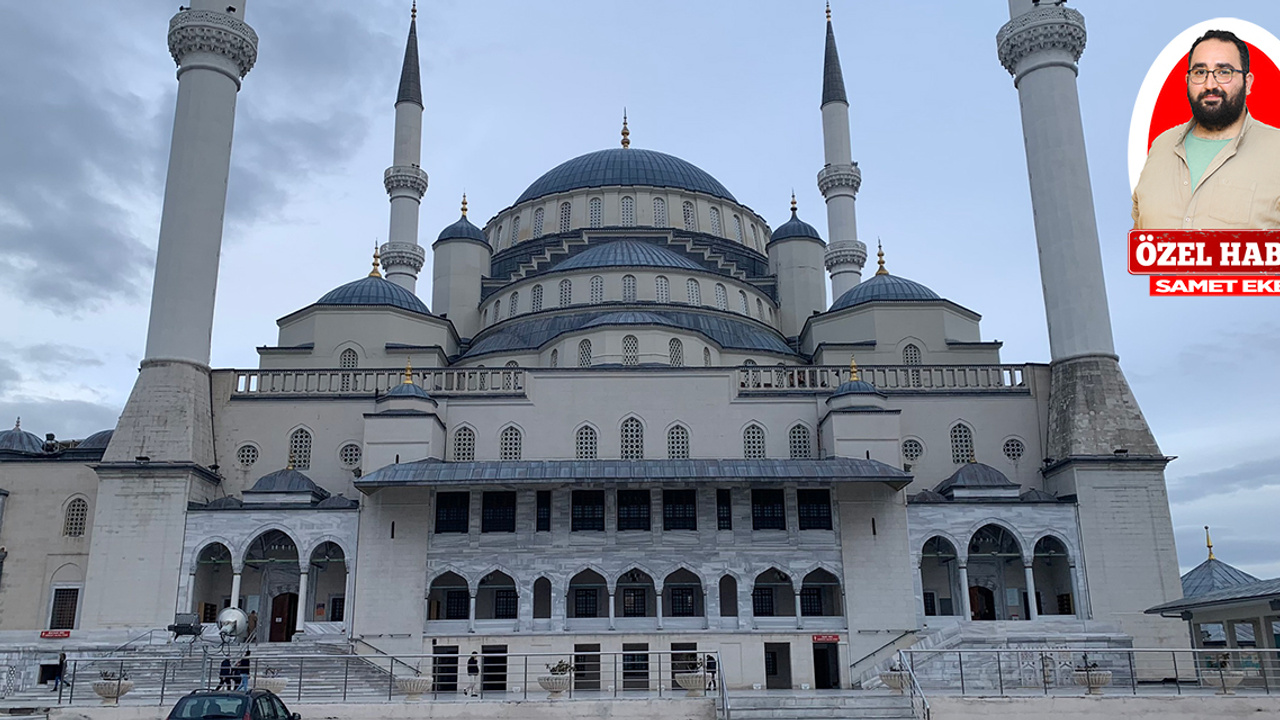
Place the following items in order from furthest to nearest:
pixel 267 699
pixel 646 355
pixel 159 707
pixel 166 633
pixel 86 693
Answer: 1. pixel 646 355
2. pixel 166 633
3. pixel 86 693
4. pixel 159 707
5. pixel 267 699

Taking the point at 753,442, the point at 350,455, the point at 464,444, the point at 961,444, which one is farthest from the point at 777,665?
the point at 350,455

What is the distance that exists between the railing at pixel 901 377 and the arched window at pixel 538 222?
60.3 ft

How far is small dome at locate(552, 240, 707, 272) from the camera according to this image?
40656 mm

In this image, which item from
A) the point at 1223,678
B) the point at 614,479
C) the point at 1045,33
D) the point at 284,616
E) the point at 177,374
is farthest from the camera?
the point at 1045,33

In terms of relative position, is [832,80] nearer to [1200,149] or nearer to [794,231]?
[794,231]

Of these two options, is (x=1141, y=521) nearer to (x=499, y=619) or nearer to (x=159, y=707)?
(x=499, y=619)

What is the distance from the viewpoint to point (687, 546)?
3038 centimetres

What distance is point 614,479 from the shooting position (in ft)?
96.6

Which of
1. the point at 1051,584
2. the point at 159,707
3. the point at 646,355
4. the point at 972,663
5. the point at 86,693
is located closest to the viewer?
the point at 159,707

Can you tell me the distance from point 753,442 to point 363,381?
488 inches

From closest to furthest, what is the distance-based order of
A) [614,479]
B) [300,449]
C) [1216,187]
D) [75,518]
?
[1216,187]
[614,479]
[75,518]
[300,449]

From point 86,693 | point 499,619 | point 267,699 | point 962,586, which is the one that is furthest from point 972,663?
point 86,693

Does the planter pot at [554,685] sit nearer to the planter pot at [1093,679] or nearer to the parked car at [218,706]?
the parked car at [218,706]

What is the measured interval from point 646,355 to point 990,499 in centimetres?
1162
